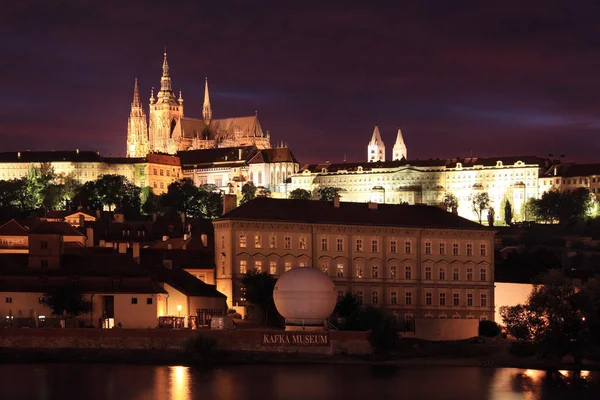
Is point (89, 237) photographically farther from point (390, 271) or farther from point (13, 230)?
point (390, 271)

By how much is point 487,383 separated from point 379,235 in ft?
78.0

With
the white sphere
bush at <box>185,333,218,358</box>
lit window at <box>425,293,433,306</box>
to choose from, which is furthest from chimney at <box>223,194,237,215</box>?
bush at <box>185,333,218,358</box>

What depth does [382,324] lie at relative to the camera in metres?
79.9

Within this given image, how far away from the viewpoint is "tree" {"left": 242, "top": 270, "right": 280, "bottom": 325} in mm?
85312

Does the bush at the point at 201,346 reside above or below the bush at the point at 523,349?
above

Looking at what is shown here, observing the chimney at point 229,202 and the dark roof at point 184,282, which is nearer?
the dark roof at point 184,282

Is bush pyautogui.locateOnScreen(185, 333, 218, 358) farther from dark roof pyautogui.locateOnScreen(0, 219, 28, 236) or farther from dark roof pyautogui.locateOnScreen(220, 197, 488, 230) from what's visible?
dark roof pyautogui.locateOnScreen(0, 219, 28, 236)

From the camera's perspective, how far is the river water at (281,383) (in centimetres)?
6688

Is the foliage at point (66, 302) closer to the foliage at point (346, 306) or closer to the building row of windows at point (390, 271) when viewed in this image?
the building row of windows at point (390, 271)

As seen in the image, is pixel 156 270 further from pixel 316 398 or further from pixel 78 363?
pixel 316 398

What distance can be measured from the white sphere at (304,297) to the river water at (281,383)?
4.50 meters

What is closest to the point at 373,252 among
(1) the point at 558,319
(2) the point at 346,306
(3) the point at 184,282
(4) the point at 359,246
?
(4) the point at 359,246

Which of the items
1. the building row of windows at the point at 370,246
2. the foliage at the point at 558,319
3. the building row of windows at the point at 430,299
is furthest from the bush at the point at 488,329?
the building row of windows at the point at 370,246

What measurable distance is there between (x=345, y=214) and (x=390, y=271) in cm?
490
